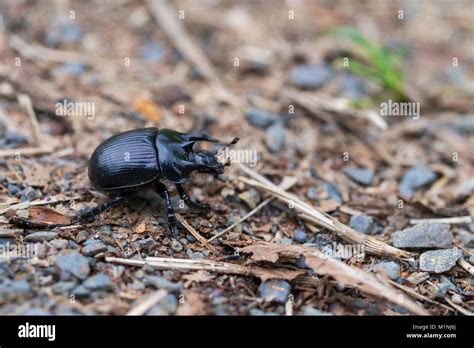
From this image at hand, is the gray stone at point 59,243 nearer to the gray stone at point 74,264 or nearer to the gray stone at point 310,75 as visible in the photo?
the gray stone at point 74,264

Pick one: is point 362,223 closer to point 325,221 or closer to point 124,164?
point 325,221

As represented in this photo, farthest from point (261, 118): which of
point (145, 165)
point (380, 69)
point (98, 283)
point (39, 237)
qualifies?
point (98, 283)

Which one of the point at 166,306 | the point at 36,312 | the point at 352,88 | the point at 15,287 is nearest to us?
the point at 36,312

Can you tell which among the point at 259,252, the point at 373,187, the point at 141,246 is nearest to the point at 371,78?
the point at 373,187

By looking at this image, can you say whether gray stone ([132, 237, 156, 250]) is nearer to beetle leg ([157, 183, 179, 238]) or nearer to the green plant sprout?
beetle leg ([157, 183, 179, 238])

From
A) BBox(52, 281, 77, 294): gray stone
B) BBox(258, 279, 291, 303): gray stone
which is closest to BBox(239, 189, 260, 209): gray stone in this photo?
BBox(258, 279, 291, 303): gray stone
